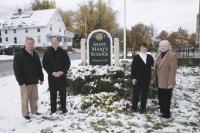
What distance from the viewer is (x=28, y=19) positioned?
5719 cm

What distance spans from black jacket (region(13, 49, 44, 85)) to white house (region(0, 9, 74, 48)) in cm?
4825

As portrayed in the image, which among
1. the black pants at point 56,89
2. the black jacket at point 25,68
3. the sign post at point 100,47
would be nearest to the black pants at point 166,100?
the black pants at point 56,89

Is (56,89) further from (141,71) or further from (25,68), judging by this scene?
(141,71)

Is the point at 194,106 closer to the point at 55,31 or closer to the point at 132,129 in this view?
the point at 132,129

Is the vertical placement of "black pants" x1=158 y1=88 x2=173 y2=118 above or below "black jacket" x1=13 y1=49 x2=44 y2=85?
below

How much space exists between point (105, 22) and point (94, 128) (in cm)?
4984

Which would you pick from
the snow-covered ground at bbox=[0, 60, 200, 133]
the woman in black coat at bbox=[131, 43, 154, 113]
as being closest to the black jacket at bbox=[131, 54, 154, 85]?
the woman in black coat at bbox=[131, 43, 154, 113]

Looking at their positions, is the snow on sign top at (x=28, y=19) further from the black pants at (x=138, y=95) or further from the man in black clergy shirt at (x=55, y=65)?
the black pants at (x=138, y=95)

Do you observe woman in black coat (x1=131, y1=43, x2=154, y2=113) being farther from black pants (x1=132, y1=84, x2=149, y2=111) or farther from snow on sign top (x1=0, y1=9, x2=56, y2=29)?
snow on sign top (x1=0, y1=9, x2=56, y2=29)

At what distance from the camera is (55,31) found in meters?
58.0

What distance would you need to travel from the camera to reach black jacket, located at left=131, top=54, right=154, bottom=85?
693cm

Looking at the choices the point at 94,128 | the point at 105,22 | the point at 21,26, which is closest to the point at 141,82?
the point at 94,128

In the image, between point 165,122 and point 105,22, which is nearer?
point 165,122

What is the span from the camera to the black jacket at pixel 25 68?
21.2 feet
